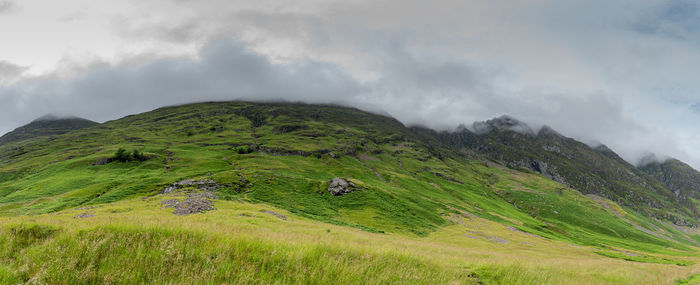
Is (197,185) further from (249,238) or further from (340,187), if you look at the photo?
(249,238)

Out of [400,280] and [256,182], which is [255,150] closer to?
[256,182]

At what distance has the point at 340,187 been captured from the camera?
58469 mm

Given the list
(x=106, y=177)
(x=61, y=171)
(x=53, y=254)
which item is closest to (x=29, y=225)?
(x=53, y=254)

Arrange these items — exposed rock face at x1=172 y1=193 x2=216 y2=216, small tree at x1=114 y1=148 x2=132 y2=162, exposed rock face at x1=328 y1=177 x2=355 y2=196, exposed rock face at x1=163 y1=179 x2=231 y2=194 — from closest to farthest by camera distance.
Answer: exposed rock face at x1=172 y1=193 x2=216 y2=216 → exposed rock face at x1=163 y1=179 x2=231 y2=194 → exposed rock face at x1=328 y1=177 x2=355 y2=196 → small tree at x1=114 y1=148 x2=132 y2=162

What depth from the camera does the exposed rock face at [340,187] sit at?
189 feet

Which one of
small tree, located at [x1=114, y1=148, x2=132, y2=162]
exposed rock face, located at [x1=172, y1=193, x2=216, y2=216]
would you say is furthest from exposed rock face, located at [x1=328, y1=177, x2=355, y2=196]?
small tree, located at [x1=114, y1=148, x2=132, y2=162]

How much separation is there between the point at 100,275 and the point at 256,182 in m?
55.7

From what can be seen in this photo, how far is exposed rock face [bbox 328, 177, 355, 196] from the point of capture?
189ft

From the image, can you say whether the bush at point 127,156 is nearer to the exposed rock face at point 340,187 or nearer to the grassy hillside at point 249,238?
the grassy hillside at point 249,238

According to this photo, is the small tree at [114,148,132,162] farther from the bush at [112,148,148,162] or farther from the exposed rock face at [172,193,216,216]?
the exposed rock face at [172,193,216,216]

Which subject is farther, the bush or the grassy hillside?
the bush

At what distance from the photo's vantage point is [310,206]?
48.2m

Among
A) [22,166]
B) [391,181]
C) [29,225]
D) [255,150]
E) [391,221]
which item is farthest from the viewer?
[255,150]

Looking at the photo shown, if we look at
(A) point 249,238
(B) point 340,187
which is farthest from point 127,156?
(A) point 249,238
